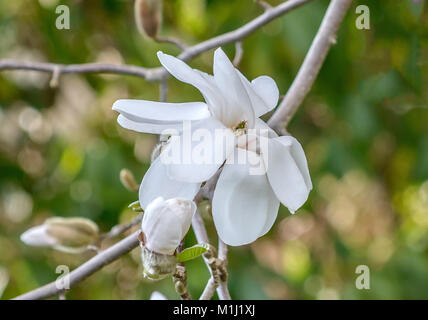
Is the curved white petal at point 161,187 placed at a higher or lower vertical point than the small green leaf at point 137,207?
higher

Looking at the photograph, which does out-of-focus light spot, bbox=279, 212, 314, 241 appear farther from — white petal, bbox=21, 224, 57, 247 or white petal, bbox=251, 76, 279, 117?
white petal, bbox=251, 76, 279, 117

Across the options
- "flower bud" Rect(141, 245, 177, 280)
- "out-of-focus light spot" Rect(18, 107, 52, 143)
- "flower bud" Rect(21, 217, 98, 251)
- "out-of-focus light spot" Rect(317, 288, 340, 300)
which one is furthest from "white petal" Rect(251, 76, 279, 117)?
"out-of-focus light spot" Rect(18, 107, 52, 143)

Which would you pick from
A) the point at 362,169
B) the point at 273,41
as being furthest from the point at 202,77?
the point at 362,169

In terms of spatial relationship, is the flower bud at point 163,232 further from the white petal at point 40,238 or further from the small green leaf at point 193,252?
the white petal at point 40,238

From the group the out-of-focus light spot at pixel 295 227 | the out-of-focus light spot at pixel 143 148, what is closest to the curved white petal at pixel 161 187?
the out-of-focus light spot at pixel 143 148
